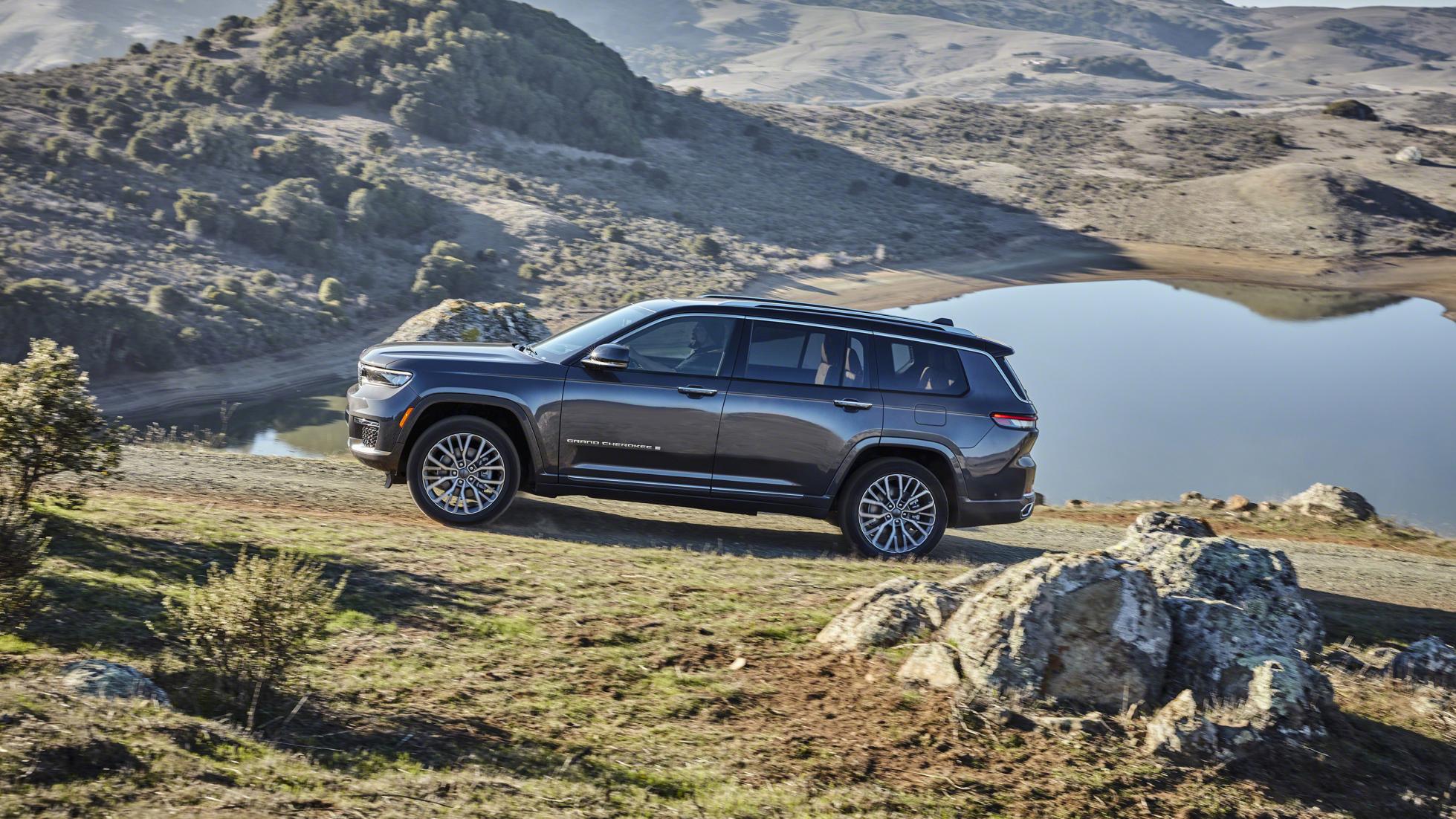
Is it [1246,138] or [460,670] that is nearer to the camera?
[460,670]

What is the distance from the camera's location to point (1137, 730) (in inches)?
219

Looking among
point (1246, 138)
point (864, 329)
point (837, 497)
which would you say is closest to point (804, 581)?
point (837, 497)

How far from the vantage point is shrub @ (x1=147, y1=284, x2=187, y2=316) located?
1435 inches

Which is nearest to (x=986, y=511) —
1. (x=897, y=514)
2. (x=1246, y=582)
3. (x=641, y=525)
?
(x=897, y=514)

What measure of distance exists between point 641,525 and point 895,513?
7.48 feet

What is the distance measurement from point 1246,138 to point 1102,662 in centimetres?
7936

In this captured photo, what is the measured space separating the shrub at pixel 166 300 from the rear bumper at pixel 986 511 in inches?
1315

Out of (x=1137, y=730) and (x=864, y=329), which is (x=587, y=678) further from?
(x=864, y=329)

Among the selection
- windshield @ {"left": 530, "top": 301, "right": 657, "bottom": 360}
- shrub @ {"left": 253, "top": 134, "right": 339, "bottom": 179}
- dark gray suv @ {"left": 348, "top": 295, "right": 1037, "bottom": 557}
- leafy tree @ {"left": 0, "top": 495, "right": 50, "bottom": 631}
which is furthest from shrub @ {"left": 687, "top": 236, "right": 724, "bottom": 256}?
leafy tree @ {"left": 0, "top": 495, "right": 50, "bottom": 631}

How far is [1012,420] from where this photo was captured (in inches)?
369

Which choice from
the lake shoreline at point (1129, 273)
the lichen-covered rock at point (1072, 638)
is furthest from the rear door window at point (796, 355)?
the lake shoreline at point (1129, 273)

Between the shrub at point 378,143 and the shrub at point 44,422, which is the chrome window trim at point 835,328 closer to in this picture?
the shrub at point 44,422

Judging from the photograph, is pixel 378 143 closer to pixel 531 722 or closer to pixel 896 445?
pixel 896 445

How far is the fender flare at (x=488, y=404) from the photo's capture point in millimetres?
8898
